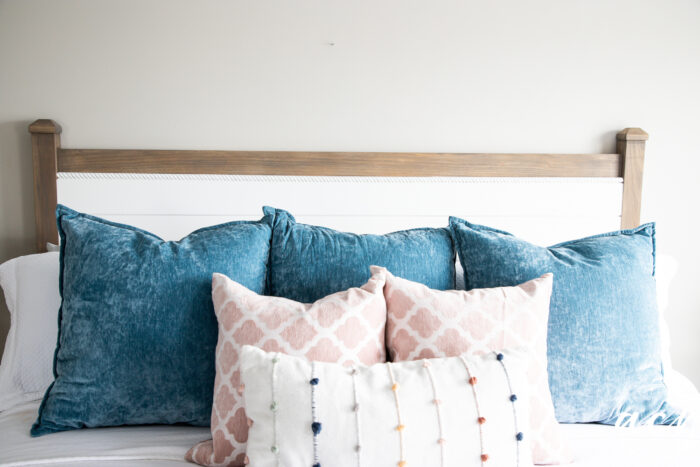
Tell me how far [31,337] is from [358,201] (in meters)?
1.05

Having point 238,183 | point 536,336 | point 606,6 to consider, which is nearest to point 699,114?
point 606,6

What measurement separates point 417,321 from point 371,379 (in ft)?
0.70

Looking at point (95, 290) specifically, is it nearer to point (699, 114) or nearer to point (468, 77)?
point (468, 77)

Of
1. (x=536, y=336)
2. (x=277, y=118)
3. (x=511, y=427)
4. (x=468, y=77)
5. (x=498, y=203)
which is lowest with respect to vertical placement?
(x=511, y=427)

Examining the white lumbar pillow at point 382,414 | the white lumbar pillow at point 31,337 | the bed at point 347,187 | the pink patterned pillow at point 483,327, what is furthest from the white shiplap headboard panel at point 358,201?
the white lumbar pillow at point 382,414

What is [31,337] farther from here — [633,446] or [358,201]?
[633,446]

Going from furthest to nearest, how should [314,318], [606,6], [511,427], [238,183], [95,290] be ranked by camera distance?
1. [606,6]
2. [238,183]
3. [95,290]
4. [314,318]
5. [511,427]

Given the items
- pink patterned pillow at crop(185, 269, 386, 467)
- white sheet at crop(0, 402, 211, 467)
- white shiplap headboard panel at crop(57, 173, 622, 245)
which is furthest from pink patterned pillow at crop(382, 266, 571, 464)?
white shiplap headboard panel at crop(57, 173, 622, 245)

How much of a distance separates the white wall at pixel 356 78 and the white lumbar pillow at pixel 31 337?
0.48 m

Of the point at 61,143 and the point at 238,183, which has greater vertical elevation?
the point at 61,143

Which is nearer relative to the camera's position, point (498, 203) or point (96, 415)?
point (96, 415)

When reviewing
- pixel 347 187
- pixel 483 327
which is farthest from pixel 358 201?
pixel 483 327

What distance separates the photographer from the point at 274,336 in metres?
1.00

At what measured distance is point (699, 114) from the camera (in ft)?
6.32
